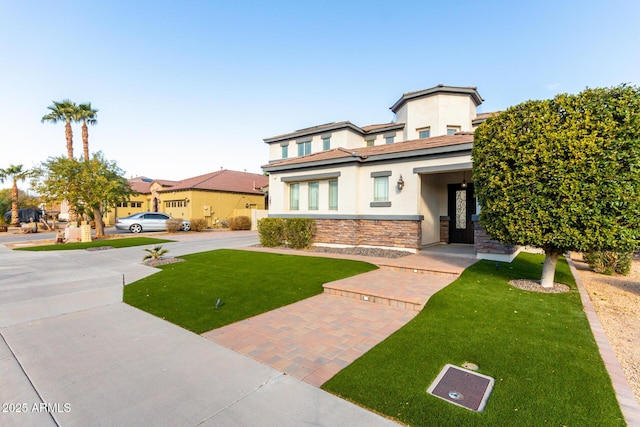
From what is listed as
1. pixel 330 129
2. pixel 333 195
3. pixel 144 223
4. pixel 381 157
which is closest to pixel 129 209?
pixel 144 223

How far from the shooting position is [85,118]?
86.7 ft

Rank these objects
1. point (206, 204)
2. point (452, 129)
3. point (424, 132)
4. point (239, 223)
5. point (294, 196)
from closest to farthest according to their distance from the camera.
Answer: point (294, 196) → point (452, 129) → point (424, 132) → point (239, 223) → point (206, 204)

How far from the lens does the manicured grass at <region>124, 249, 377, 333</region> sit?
527 cm

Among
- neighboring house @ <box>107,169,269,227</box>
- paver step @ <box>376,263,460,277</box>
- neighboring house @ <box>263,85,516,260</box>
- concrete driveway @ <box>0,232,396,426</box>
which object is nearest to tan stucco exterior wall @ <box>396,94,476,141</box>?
neighboring house @ <box>263,85,516,260</box>

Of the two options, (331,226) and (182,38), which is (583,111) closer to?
(331,226)

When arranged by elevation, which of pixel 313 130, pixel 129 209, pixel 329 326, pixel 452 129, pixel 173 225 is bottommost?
pixel 329 326

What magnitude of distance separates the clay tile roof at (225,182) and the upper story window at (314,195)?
18962mm

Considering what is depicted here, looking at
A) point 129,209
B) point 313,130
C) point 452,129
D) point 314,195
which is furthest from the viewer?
point 129,209

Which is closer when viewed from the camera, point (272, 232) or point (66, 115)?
point (272, 232)

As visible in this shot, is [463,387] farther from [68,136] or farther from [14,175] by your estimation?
[14,175]

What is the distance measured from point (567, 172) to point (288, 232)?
410 inches

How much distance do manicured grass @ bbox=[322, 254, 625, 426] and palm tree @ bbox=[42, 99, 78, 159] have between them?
110 feet

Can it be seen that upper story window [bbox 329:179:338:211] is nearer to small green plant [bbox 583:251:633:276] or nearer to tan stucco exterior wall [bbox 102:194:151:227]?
small green plant [bbox 583:251:633:276]

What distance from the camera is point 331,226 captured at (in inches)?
517
